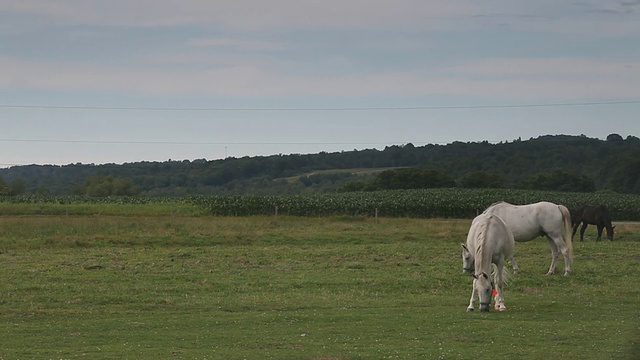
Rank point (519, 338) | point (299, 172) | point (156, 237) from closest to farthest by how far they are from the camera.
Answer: point (519, 338), point (156, 237), point (299, 172)

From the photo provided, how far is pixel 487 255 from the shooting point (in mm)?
17578

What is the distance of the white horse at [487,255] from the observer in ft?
57.1

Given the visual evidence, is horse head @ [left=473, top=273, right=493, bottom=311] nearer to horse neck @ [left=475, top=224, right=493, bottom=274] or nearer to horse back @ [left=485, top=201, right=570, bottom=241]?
horse neck @ [left=475, top=224, right=493, bottom=274]

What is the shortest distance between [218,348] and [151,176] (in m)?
127

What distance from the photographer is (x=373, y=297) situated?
20.1 metres

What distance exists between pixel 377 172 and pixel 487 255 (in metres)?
134

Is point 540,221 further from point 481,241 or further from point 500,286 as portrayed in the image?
point 481,241

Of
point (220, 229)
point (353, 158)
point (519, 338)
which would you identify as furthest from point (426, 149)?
point (519, 338)

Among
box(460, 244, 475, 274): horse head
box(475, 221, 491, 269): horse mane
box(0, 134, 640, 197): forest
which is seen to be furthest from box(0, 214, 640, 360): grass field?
box(0, 134, 640, 197): forest

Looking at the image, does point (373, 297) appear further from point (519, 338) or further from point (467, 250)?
point (519, 338)

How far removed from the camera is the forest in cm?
10638

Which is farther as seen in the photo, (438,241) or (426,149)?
(426,149)

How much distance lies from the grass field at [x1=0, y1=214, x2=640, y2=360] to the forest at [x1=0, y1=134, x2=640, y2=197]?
209 feet

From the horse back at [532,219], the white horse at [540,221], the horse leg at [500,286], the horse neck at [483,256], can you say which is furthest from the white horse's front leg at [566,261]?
the horse neck at [483,256]
